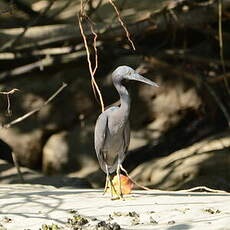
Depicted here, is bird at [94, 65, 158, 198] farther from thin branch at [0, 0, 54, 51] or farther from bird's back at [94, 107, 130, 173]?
thin branch at [0, 0, 54, 51]

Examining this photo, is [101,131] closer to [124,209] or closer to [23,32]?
[124,209]

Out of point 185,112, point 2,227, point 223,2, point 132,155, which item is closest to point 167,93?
point 185,112

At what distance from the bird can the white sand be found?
35cm

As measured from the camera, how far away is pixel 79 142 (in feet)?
34.3

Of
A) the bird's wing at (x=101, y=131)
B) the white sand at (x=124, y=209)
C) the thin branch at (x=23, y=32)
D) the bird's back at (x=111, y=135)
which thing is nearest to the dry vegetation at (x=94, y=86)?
the thin branch at (x=23, y=32)

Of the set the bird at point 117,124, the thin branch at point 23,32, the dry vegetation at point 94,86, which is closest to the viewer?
the bird at point 117,124

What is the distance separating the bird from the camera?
18.7 feet

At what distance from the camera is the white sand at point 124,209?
4.52 metres

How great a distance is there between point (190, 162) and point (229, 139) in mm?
878

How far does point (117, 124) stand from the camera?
580 centimetres

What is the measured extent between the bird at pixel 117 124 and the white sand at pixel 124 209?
0.35 metres

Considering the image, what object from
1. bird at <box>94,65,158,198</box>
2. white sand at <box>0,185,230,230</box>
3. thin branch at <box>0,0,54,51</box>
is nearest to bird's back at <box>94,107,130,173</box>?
bird at <box>94,65,158,198</box>

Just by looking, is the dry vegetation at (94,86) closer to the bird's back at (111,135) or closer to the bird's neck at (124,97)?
the bird's back at (111,135)

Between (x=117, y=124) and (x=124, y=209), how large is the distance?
947 mm
